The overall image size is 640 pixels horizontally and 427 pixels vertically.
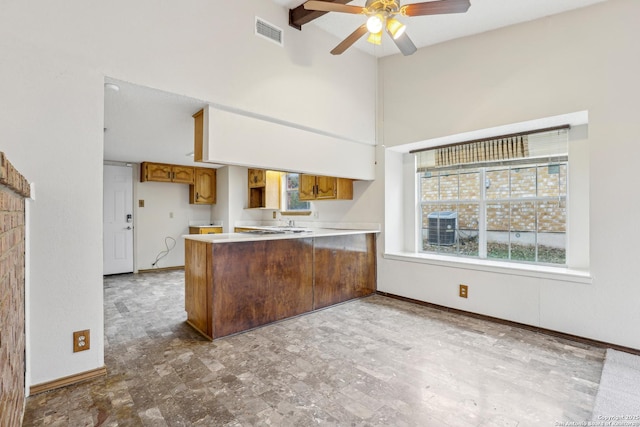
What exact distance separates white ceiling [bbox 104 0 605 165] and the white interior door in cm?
146

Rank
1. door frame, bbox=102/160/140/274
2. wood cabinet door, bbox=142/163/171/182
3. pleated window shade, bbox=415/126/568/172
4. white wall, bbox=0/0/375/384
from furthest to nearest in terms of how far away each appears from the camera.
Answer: door frame, bbox=102/160/140/274
wood cabinet door, bbox=142/163/171/182
pleated window shade, bbox=415/126/568/172
white wall, bbox=0/0/375/384

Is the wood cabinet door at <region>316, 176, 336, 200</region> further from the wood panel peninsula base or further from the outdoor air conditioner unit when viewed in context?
the outdoor air conditioner unit

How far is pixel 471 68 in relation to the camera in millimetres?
3322

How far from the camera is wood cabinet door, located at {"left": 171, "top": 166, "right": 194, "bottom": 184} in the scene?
5.88m

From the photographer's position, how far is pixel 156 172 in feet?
18.6

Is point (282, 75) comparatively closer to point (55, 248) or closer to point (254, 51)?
point (254, 51)

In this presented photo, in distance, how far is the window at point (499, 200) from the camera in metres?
3.15

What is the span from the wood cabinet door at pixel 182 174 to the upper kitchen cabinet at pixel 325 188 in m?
2.64

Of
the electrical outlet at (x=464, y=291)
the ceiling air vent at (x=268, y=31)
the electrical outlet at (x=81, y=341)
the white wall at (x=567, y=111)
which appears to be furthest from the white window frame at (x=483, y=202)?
the electrical outlet at (x=81, y=341)

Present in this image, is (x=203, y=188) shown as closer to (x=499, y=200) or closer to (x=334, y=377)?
(x=334, y=377)

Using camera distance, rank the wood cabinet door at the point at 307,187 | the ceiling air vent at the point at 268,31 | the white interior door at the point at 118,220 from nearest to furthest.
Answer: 1. the ceiling air vent at the point at 268,31
2. the wood cabinet door at the point at 307,187
3. the white interior door at the point at 118,220

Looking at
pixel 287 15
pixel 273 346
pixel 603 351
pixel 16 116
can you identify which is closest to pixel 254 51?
pixel 287 15

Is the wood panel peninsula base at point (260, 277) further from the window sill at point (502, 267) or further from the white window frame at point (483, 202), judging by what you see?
the white window frame at point (483, 202)

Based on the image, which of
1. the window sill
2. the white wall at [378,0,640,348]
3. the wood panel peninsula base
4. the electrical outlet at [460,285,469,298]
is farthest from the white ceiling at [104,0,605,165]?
the electrical outlet at [460,285,469,298]
